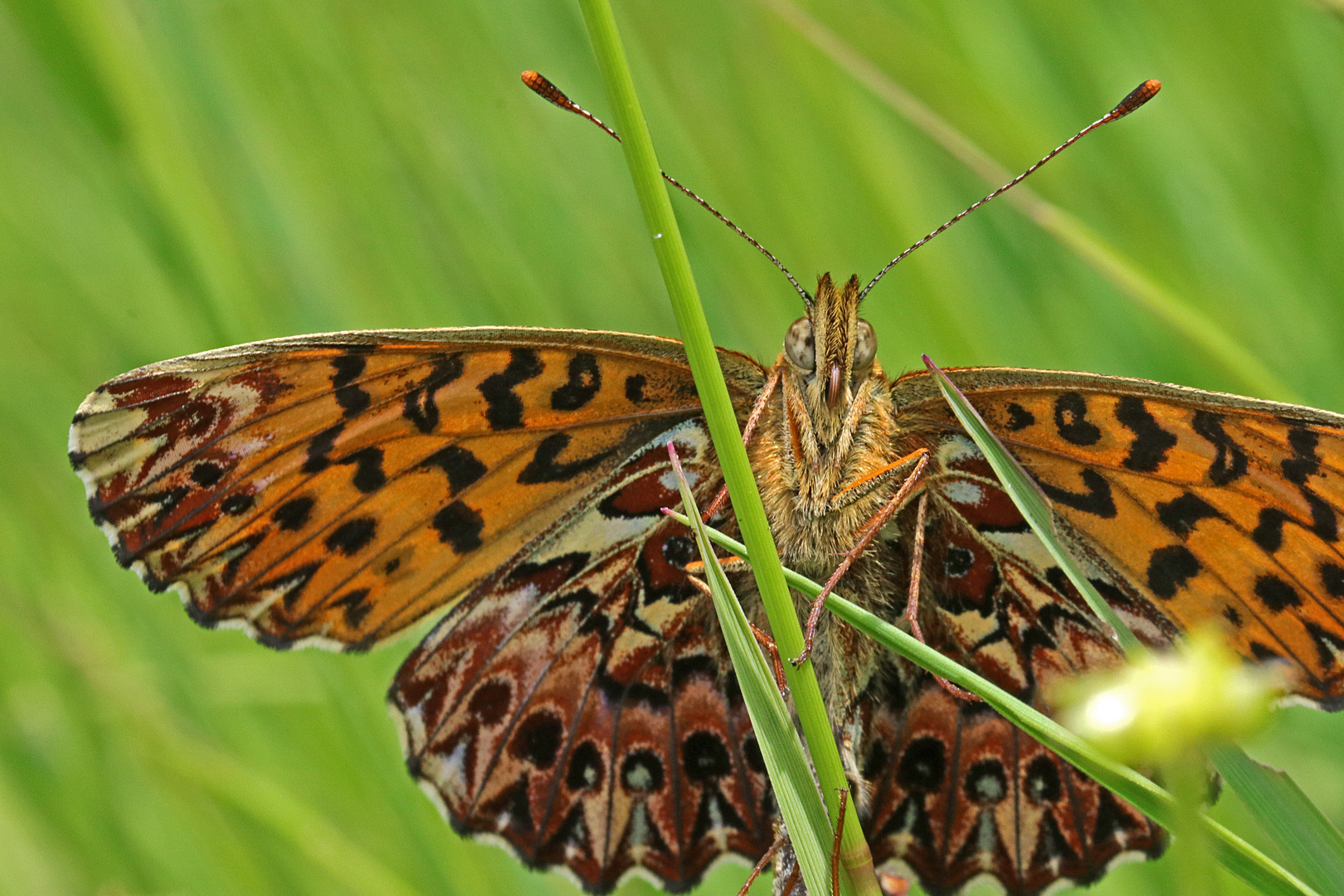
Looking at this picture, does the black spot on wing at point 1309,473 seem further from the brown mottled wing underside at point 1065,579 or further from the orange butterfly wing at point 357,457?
the orange butterfly wing at point 357,457

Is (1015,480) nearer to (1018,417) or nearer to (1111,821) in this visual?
(1018,417)

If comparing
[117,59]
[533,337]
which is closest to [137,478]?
[533,337]

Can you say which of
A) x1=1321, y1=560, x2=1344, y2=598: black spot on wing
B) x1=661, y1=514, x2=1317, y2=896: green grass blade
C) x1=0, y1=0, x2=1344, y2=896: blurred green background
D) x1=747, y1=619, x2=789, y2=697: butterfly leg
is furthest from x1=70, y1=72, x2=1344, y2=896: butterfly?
x1=661, y1=514, x2=1317, y2=896: green grass blade

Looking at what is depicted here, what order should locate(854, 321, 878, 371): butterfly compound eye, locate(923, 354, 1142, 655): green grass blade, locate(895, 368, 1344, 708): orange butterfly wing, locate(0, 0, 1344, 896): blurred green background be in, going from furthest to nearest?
locate(0, 0, 1344, 896): blurred green background → locate(854, 321, 878, 371): butterfly compound eye → locate(895, 368, 1344, 708): orange butterfly wing → locate(923, 354, 1142, 655): green grass blade

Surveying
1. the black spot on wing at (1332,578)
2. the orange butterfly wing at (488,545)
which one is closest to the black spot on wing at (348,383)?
the orange butterfly wing at (488,545)

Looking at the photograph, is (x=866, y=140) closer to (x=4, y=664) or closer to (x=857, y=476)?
(x=857, y=476)

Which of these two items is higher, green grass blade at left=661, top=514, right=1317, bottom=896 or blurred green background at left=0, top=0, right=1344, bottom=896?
blurred green background at left=0, top=0, right=1344, bottom=896

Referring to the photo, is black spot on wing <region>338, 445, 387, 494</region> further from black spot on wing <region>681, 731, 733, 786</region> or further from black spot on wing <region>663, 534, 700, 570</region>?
black spot on wing <region>681, 731, 733, 786</region>
